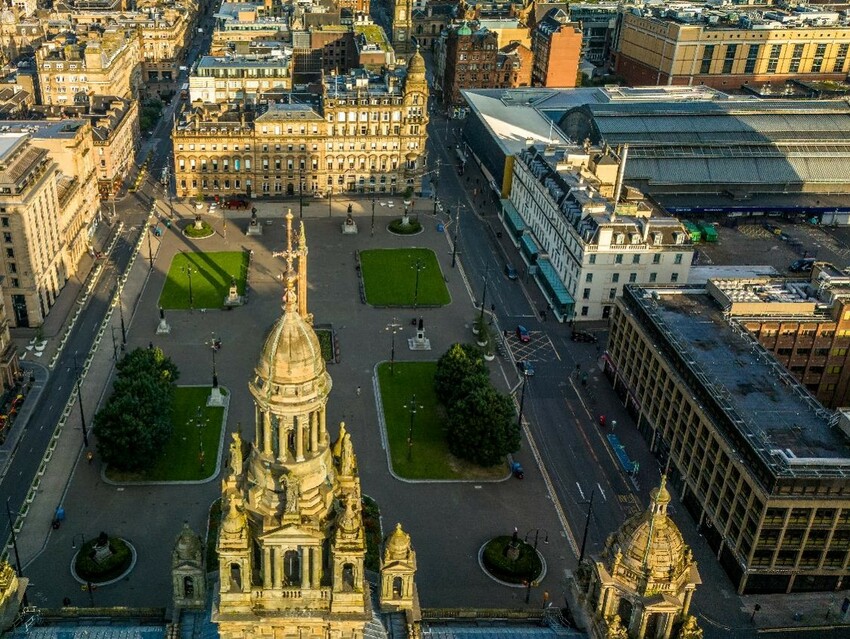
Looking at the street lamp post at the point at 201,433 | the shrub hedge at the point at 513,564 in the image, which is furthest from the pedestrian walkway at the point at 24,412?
the shrub hedge at the point at 513,564

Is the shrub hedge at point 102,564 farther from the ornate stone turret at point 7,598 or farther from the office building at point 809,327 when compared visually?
the office building at point 809,327

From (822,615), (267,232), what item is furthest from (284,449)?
(267,232)

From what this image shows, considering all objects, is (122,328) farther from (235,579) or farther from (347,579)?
(347,579)

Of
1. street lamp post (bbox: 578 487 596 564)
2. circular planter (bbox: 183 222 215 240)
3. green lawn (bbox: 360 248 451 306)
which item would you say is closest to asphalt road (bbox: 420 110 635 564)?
street lamp post (bbox: 578 487 596 564)

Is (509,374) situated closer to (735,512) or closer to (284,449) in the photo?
(735,512)

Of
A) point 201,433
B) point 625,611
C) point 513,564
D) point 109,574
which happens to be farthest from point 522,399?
point 625,611
